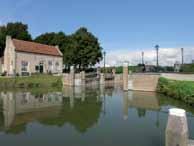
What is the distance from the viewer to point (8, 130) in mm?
10656

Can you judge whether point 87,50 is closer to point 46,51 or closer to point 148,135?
point 46,51

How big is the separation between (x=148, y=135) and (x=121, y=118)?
12.0 ft

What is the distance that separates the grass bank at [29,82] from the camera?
Answer: 34.9 m

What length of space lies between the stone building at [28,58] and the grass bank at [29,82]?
217 inches

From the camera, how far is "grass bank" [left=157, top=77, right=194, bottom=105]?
1709 centimetres

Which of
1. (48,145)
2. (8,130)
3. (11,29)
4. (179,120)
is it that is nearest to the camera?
(179,120)

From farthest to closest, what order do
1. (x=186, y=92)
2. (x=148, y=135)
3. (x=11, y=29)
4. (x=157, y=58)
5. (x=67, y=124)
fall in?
(x=11, y=29) < (x=157, y=58) < (x=186, y=92) < (x=67, y=124) < (x=148, y=135)

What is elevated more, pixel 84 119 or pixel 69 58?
pixel 69 58

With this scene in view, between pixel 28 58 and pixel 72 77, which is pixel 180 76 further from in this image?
pixel 28 58

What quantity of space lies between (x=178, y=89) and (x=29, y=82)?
22026 mm

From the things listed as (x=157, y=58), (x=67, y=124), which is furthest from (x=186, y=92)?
(x=157, y=58)

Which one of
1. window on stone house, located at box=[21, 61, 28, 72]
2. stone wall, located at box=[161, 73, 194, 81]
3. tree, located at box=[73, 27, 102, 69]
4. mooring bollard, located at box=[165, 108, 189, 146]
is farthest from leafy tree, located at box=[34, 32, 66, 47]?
mooring bollard, located at box=[165, 108, 189, 146]

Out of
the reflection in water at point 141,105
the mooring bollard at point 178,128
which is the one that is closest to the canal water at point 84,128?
the reflection in water at point 141,105

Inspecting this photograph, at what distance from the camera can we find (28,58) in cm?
4281
